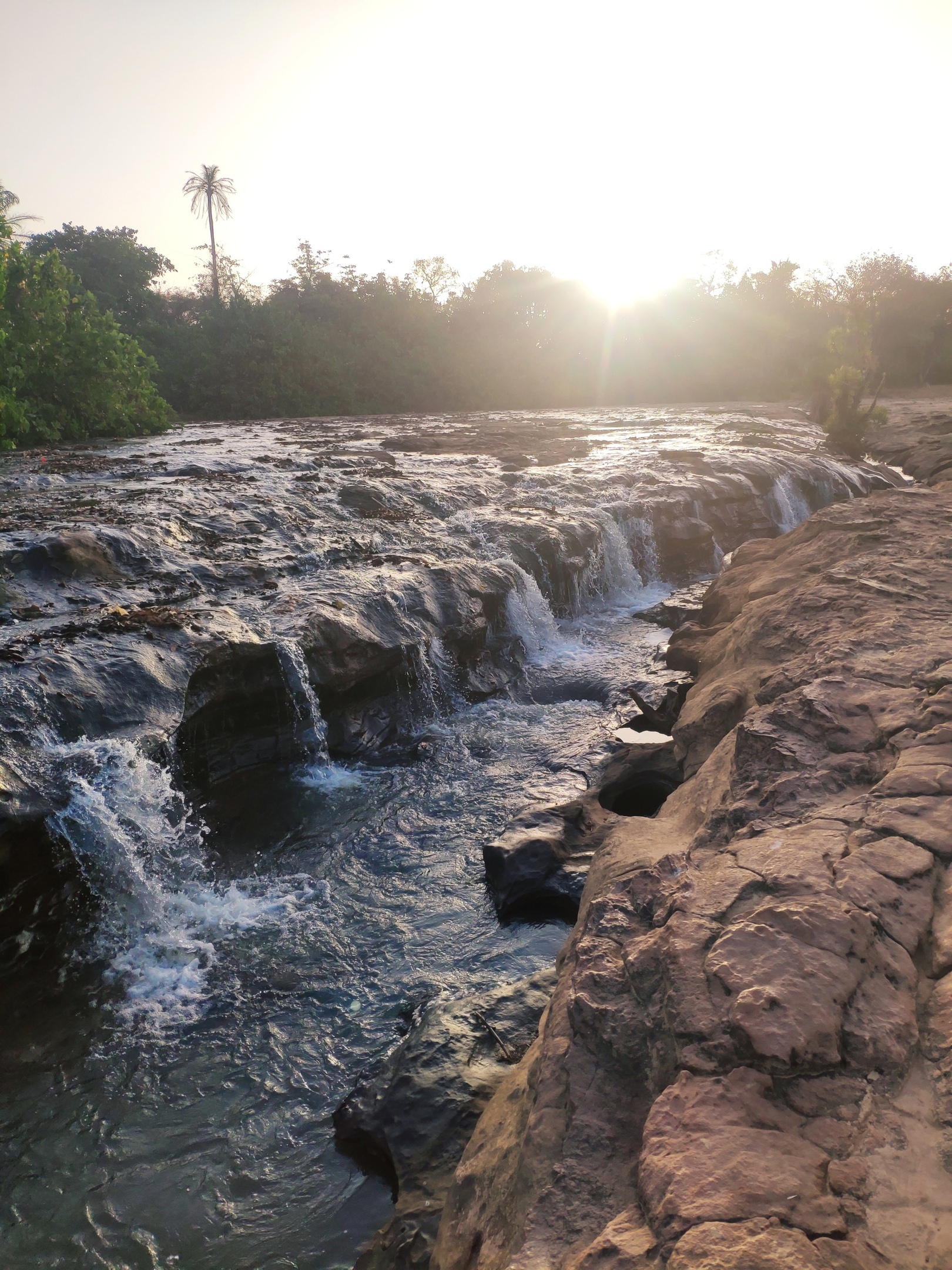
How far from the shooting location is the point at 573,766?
7.07 meters

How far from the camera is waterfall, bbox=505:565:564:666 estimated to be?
9.99m

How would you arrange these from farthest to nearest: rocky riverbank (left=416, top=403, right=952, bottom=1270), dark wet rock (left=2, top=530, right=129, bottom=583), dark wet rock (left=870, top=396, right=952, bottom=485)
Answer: dark wet rock (left=870, top=396, right=952, bottom=485) → dark wet rock (left=2, top=530, right=129, bottom=583) → rocky riverbank (left=416, top=403, right=952, bottom=1270)

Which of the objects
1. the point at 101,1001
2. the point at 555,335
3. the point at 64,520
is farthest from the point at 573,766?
the point at 555,335

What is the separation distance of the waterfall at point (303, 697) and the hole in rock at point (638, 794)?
270cm

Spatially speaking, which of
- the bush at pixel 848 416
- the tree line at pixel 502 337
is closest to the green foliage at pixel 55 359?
the tree line at pixel 502 337

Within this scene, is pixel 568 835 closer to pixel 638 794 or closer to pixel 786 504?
pixel 638 794

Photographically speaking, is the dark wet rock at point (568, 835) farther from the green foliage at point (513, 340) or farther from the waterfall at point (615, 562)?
the green foliage at point (513, 340)

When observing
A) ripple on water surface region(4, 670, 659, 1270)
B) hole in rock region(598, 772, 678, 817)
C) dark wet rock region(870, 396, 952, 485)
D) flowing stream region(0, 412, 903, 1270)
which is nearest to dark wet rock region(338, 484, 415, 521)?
flowing stream region(0, 412, 903, 1270)

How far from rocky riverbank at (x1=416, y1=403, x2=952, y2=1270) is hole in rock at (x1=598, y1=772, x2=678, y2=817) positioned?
227 centimetres

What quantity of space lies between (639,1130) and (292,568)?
7913 mm

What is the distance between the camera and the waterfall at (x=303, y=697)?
23.5ft

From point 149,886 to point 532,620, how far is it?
621 cm

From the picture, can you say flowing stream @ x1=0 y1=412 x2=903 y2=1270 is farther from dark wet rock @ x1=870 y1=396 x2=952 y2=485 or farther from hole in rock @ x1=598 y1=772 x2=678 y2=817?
dark wet rock @ x1=870 y1=396 x2=952 y2=485

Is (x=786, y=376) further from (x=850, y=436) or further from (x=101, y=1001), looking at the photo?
(x=101, y=1001)
